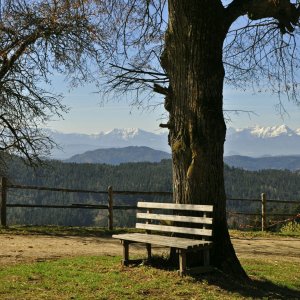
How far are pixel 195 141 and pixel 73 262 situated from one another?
3.14 metres

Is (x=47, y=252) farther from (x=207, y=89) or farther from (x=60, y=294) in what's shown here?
(x=207, y=89)

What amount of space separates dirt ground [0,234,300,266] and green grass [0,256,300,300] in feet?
5.00

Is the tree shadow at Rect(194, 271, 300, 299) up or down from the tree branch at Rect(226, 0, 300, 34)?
down

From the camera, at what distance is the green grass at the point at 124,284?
5.72 metres

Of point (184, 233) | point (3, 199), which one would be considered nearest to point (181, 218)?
point (184, 233)

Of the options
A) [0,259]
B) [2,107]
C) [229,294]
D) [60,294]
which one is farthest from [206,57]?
[2,107]

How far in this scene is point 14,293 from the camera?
5699 millimetres

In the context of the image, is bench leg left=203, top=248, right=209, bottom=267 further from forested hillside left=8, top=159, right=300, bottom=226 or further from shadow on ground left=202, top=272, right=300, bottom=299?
forested hillside left=8, top=159, right=300, bottom=226

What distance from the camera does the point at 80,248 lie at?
10797 millimetres

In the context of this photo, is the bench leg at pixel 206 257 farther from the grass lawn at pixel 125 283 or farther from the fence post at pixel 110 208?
the fence post at pixel 110 208

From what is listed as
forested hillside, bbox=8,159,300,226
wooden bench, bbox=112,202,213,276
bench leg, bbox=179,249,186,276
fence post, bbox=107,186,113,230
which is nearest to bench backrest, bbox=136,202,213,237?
wooden bench, bbox=112,202,213,276

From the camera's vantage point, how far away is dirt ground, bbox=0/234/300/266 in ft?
31.3

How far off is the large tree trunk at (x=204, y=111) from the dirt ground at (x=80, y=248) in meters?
3.67

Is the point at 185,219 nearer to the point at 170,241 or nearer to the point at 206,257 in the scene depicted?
the point at 170,241
